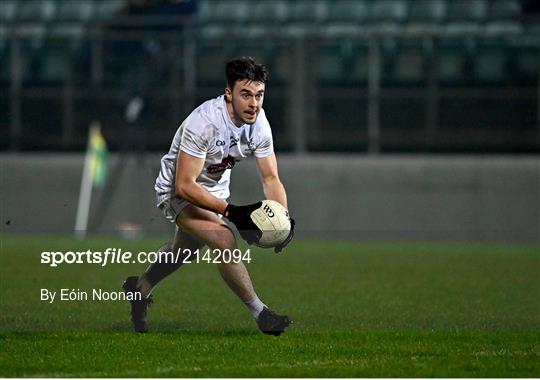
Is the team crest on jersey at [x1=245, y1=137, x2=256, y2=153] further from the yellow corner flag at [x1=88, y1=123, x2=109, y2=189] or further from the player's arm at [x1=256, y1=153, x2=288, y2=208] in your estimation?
the yellow corner flag at [x1=88, y1=123, x2=109, y2=189]

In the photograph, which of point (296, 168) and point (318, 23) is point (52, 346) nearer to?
point (296, 168)

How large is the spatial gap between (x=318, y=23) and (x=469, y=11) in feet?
6.56

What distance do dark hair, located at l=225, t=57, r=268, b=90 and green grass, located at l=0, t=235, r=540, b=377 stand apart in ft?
4.74

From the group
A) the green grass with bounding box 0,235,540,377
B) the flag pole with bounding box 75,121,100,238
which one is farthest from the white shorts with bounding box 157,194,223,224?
the flag pole with bounding box 75,121,100,238

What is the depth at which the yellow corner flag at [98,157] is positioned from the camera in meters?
15.9

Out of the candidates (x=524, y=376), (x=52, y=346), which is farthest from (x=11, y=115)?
(x=524, y=376)

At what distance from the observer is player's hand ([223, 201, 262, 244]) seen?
711 centimetres

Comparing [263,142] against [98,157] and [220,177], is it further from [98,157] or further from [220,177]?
[98,157]

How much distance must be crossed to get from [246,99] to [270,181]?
54cm

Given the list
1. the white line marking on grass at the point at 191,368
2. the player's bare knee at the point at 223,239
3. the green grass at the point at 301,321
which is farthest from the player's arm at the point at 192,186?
the white line marking on grass at the point at 191,368

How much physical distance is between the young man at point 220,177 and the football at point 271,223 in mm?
41

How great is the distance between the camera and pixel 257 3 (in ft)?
58.5

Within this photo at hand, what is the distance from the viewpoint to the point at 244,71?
7254mm

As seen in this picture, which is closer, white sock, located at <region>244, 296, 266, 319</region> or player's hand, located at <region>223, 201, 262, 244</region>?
player's hand, located at <region>223, 201, 262, 244</region>
